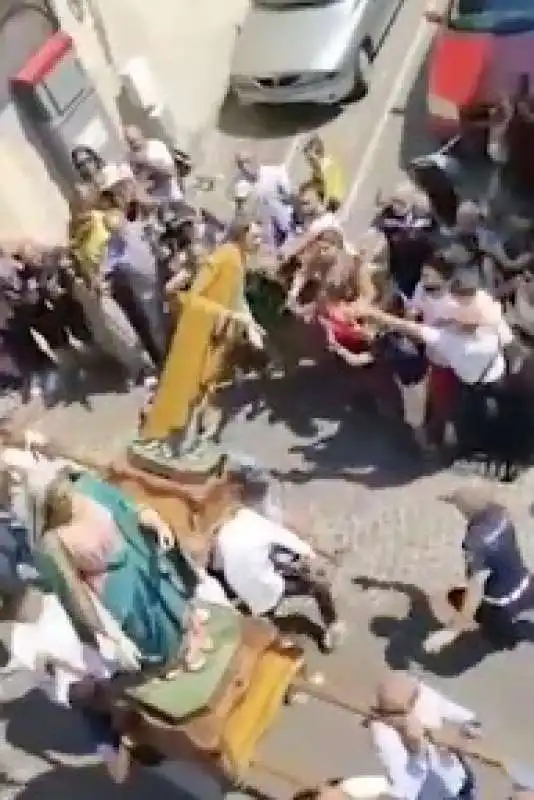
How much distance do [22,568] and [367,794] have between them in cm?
308

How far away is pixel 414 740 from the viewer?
6.28 metres

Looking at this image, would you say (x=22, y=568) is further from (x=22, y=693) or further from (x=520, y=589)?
(x=520, y=589)

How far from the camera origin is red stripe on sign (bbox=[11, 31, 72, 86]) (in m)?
11.6

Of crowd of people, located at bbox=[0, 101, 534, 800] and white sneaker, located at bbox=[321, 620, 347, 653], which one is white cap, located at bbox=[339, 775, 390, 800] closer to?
crowd of people, located at bbox=[0, 101, 534, 800]

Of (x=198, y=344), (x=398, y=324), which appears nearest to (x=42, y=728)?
(x=198, y=344)

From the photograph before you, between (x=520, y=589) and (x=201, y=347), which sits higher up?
(x=201, y=347)

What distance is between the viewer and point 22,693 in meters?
8.59

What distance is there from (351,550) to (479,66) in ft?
13.9

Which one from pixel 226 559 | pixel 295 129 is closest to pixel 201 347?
pixel 226 559

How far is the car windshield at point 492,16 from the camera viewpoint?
424 inches

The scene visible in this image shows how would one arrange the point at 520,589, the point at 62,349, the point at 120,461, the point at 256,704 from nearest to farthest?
the point at 256,704, the point at 520,589, the point at 120,461, the point at 62,349

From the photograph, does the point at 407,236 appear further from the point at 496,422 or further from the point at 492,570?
the point at 492,570

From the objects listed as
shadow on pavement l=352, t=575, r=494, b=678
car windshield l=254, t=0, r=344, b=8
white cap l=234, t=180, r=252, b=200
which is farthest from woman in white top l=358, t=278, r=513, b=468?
car windshield l=254, t=0, r=344, b=8

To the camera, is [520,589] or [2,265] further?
[2,265]
